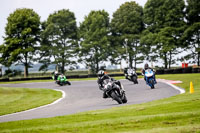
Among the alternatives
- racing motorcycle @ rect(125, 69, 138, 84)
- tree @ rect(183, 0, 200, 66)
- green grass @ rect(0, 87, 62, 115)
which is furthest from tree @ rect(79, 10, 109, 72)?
green grass @ rect(0, 87, 62, 115)

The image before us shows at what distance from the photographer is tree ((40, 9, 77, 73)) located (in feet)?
224

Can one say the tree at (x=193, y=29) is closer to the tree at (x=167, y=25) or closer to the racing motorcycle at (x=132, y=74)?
the tree at (x=167, y=25)

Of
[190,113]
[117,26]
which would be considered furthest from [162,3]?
[190,113]

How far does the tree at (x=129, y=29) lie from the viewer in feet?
221

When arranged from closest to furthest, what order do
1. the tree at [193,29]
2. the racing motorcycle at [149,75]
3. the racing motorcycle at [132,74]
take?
the racing motorcycle at [149,75] < the racing motorcycle at [132,74] < the tree at [193,29]

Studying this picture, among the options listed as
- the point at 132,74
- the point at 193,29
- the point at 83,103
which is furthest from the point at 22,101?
the point at 193,29

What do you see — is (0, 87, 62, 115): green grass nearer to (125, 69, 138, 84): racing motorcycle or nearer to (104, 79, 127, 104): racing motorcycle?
(104, 79, 127, 104): racing motorcycle

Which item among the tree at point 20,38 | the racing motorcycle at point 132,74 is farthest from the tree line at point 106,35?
the racing motorcycle at point 132,74

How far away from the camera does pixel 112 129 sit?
728cm

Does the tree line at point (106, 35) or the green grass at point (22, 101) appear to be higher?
the tree line at point (106, 35)

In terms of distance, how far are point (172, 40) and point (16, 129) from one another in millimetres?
54205

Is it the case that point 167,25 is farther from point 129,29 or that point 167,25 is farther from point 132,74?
point 132,74

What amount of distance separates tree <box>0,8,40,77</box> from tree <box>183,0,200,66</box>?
25913 mm

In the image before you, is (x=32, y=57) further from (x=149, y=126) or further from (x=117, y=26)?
(x=149, y=126)
